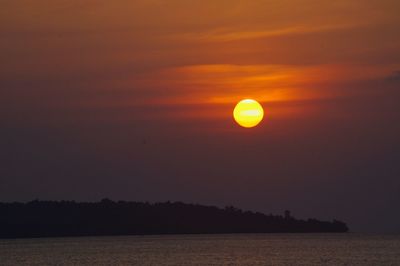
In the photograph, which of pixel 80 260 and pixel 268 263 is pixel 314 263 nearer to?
pixel 268 263

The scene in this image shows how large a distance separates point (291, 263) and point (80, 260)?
3761 cm

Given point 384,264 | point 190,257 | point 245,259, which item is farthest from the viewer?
point 190,257

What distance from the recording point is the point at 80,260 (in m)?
168

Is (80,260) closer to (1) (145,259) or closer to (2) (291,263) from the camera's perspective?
(1) (145,259)

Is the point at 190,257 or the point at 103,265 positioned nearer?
the point at 103,265

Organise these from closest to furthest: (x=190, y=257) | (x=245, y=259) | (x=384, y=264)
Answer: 1. (x=384, y=264)
2. (x=245, y=259)
3. (x=190, y=257)

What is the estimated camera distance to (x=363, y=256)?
176 m

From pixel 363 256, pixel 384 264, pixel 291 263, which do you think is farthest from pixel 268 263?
pixel 363 256

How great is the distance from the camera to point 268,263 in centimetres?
15238

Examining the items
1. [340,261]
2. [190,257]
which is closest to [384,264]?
[340,261]

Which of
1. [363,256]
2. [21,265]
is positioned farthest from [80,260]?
[363,256]

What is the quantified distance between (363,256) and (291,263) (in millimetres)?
25460

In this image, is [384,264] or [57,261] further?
[57,261]

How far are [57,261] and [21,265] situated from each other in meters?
11.1
